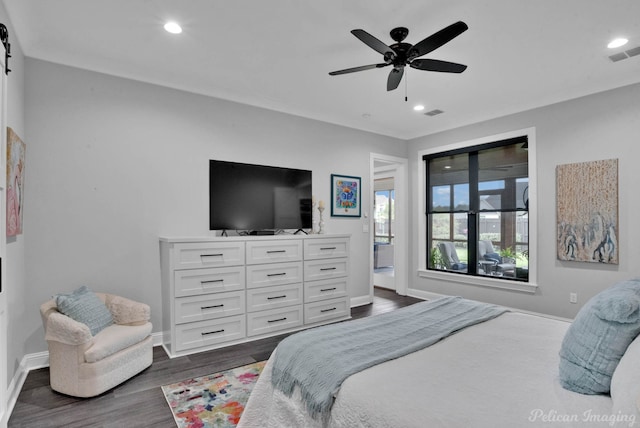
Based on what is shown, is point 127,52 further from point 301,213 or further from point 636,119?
point 636,119

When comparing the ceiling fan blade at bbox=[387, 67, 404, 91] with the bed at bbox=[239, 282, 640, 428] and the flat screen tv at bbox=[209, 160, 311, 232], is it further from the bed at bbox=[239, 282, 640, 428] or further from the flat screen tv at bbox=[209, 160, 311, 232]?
the bed at bbox=[239, 282, 640, 428]

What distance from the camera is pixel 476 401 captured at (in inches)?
49.9

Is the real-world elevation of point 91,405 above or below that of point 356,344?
below

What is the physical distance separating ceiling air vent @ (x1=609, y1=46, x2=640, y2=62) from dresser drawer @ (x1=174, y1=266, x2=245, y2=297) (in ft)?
13.1

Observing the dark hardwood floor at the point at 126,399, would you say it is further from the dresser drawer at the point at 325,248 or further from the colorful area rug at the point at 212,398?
the dresser drawer at the point at 325,248

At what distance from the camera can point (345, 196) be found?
505 centimetres

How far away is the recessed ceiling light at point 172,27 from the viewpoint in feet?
8.63

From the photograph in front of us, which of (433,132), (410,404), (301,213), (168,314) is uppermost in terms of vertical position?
(433,132)

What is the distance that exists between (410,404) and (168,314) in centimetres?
272

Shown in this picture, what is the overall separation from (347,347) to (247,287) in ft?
6.69

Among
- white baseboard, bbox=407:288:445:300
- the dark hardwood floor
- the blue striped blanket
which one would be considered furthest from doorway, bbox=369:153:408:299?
the blue striped blanket

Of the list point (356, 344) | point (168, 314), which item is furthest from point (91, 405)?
point (356, 344)

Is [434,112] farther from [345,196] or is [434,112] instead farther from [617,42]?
[617,42]

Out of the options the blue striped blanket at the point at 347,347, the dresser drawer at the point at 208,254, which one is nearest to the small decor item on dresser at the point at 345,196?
the dresser drawer at the point at 208,254
